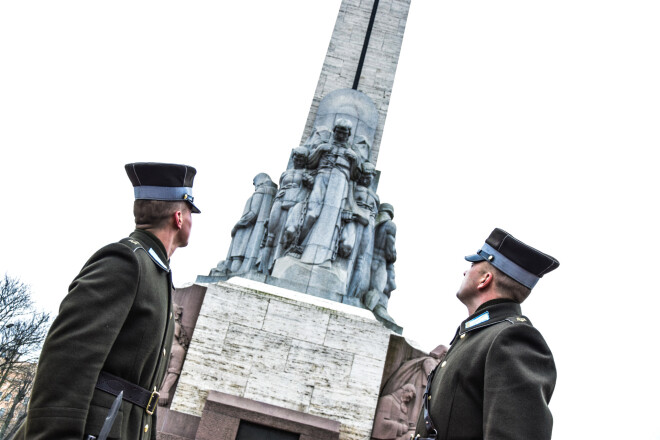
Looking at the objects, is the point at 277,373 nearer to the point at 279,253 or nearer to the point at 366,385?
the point at 366,385

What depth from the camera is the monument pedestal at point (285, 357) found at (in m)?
5.08

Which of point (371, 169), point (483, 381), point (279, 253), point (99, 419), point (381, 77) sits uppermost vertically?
point (381, 77)

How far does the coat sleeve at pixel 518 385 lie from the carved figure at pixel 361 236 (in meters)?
4.99

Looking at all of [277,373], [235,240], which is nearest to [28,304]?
[235,240]

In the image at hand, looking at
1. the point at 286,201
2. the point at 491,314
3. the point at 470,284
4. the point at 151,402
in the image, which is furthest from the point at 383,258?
the point at 151,402

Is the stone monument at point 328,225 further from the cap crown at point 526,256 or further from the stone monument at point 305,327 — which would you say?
the cap crown at point 526,256

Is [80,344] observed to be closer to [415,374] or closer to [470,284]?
[470,284]

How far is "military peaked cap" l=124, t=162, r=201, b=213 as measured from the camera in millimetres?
2559

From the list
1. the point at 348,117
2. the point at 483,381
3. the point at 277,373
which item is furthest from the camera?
the point at 348,117

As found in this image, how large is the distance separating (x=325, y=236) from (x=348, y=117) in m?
2.53

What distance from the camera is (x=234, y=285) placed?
220 inches

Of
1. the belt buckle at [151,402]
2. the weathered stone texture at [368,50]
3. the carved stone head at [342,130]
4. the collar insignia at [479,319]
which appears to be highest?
the weathered stone texture at [368,50]

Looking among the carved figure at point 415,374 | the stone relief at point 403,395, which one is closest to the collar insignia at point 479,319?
the stone relief at point 403,395

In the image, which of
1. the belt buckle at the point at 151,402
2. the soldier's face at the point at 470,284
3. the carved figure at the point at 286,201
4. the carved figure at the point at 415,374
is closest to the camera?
the belt buckle at the point at 151,402
